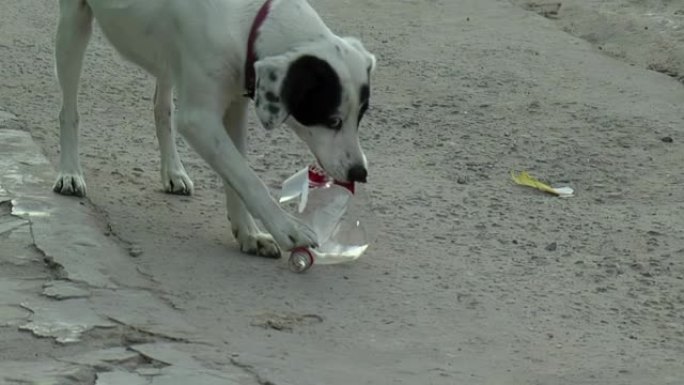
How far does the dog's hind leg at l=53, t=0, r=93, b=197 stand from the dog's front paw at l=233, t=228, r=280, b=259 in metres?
0.80

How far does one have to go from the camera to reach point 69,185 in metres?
5.83

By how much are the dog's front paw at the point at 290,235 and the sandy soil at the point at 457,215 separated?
0.13 metres

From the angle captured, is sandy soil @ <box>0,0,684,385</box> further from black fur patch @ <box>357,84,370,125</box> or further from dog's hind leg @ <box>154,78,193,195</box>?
black fur patch @ <box>357,84,370,125</box>

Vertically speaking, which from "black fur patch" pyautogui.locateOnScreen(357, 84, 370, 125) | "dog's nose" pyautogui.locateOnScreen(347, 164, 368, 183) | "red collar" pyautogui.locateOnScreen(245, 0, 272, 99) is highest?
"red collar" pyautogui.locateOnScreen(245, 0, 272, 99)

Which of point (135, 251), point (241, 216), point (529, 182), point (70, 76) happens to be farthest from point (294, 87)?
point (529, 182)

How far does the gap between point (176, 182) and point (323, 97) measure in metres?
1.43

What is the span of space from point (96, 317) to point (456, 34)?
5701 mm

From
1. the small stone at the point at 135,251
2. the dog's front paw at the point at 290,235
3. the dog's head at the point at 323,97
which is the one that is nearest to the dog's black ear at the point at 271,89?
the dog's head at the point at 323,97

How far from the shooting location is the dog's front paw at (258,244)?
17.7 feet

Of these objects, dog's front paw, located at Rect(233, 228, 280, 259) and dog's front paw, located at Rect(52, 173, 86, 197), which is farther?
dog's front paw, located at Rect(52, 173, 86, 197)

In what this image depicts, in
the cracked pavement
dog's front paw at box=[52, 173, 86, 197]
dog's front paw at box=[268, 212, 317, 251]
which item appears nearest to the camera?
the cracked pavement

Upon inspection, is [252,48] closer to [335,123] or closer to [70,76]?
[335,123]

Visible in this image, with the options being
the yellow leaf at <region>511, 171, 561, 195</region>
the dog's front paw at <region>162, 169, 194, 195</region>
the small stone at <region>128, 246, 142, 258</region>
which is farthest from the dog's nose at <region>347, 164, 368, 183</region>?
the yellow leaf at <region>511, 171, 561, 195</region>

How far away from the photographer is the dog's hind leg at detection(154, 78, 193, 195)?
6.13 metres
